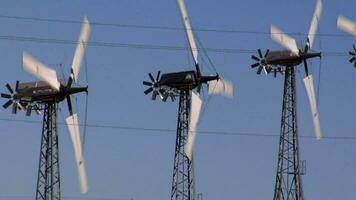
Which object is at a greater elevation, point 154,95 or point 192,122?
point 154,95

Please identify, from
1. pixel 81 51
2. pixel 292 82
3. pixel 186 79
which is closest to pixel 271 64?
pixel 292 82

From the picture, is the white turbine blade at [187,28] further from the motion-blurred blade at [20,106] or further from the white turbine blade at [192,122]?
the motion-blurred blade at [20,106]

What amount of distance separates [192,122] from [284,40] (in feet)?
50.0

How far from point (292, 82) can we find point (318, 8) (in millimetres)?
12401

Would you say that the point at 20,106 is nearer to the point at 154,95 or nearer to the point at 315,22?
the point at 154,95

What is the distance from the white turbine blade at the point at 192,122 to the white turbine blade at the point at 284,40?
12260 millimetres

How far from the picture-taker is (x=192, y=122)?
102812mm

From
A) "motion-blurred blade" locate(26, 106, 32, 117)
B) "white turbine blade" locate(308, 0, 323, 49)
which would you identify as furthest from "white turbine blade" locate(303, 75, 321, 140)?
"motion-blurred blade" locate(26, 106, 32, 117)

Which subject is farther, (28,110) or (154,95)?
(154,95)

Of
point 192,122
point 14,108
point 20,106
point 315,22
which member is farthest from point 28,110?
point 315,22

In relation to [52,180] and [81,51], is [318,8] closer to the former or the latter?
[81,51]

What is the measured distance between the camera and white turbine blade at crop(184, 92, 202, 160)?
101 meters

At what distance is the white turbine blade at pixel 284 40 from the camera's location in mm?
109938

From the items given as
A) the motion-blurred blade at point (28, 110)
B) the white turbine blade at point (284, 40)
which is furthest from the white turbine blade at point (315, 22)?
the motion-blurred blade at point (28, 110)
